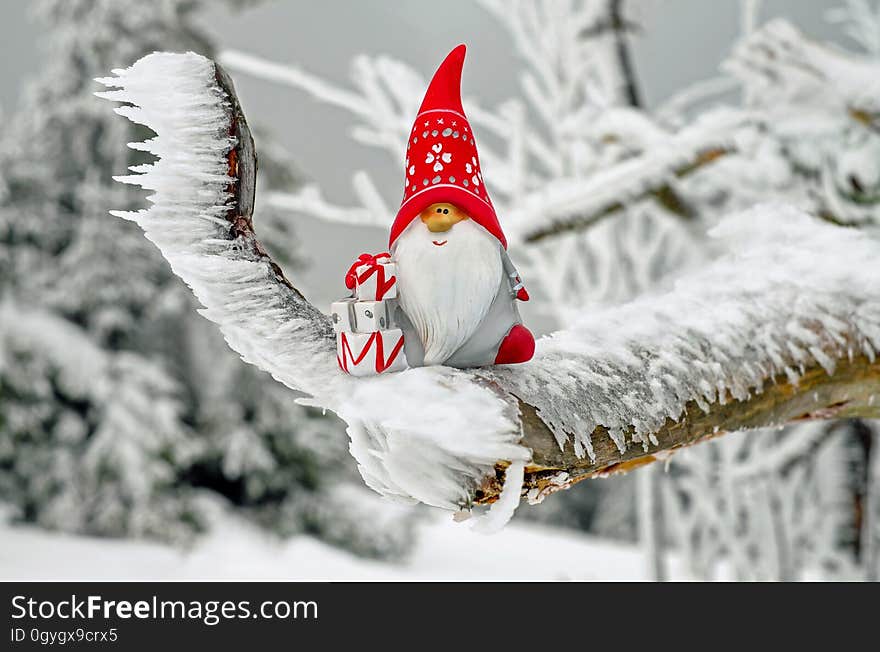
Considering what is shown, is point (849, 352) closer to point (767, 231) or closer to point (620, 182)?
point (767, 231)

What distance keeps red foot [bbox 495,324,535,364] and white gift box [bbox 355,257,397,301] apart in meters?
0.07

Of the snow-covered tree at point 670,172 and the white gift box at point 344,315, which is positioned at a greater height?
the snow-covered tree at point 670,172

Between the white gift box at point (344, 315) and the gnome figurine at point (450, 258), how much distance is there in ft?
0.10

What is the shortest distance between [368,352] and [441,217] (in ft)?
0.34

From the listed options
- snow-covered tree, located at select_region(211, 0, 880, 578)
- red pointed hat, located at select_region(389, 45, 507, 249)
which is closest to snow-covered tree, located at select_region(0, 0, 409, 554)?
snow-covered tree, located at select_region(211, 0, 880, 578)

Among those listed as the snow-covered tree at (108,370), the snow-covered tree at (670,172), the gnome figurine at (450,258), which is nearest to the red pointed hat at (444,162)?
the gnome figurine at (450,258)

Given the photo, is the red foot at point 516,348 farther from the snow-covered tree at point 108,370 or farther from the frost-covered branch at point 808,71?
the snow-covered tree at point 108,370

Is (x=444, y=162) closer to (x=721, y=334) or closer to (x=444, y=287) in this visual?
(x=444, y=287)

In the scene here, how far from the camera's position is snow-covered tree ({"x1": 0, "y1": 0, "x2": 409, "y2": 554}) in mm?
3084

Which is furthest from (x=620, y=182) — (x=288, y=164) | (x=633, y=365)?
(x=288, y=164)

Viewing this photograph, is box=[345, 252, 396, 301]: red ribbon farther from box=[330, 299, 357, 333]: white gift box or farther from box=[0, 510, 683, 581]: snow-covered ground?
box=[0, 510, 683, 581]: snow-covered ground

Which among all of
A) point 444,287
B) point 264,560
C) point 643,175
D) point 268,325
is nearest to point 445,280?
A: point 444,287

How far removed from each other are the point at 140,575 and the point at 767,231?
263 centimetres

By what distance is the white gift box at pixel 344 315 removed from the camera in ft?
1.42
